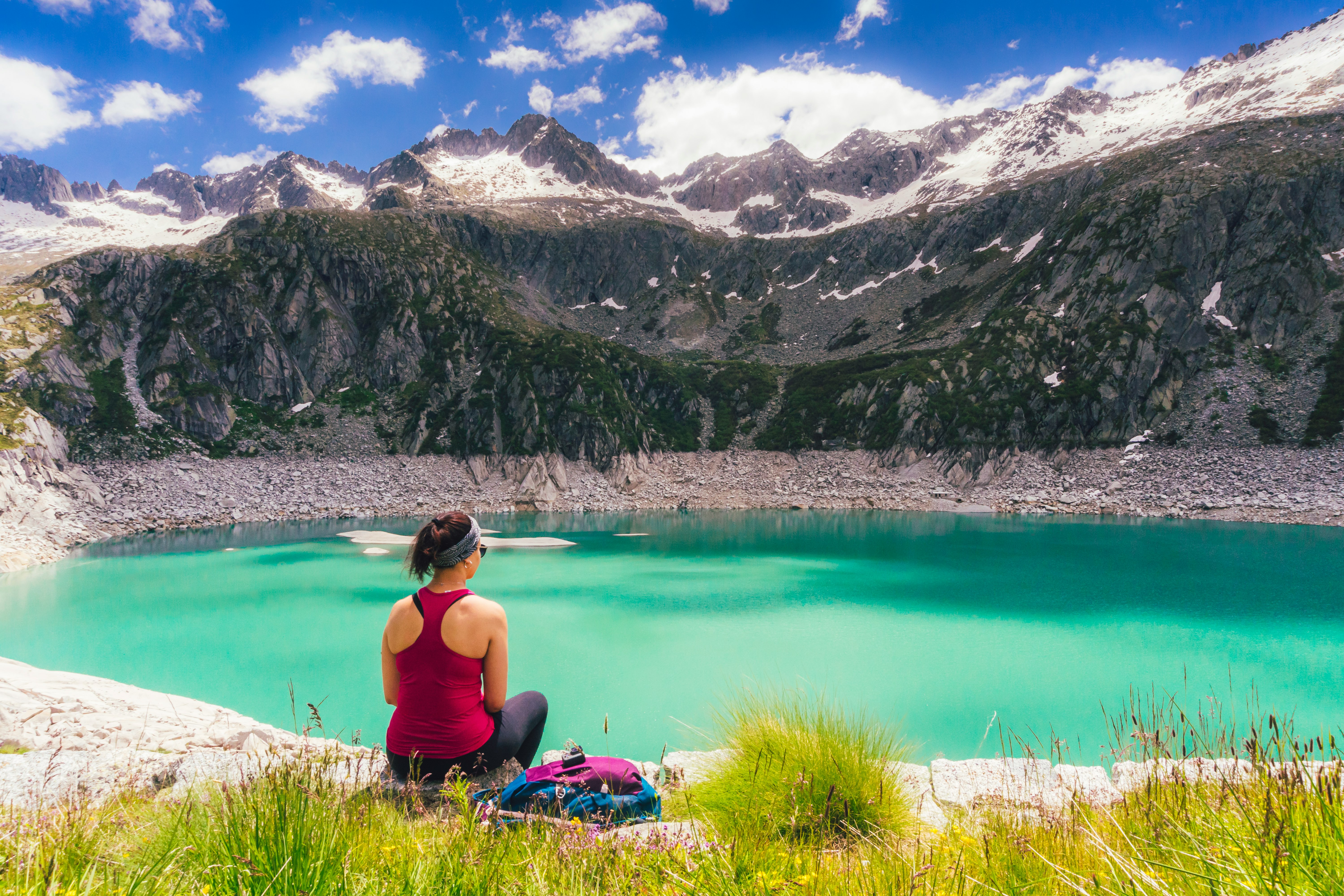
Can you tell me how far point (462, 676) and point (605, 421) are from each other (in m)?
74.7

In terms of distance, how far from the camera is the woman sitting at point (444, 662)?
458cm

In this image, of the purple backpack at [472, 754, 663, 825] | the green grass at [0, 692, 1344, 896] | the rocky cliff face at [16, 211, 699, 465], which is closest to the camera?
the green grass at [0, 692, 1344, 896]

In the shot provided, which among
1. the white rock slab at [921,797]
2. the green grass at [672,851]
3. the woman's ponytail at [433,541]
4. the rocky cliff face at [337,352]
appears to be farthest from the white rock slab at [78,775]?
the rocky cliff face at [337,352]

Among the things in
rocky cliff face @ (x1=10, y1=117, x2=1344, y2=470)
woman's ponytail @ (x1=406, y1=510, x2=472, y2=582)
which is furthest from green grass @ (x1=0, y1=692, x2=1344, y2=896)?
rocky cliff face @ (x1=10, y1=117, x2=1344, y2=470)

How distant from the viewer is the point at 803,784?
3.73 m

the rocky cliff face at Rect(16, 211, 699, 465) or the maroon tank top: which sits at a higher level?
the rocky cliff face at Rect(16, 211, 699, 465)

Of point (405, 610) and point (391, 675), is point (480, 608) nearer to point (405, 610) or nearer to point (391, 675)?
point (405, 610)

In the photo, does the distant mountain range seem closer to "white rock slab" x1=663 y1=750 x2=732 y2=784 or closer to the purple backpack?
"white rock slab" x1=663 y1=750 x2=732 y2=784

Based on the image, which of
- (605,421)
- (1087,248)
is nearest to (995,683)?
(605,421)

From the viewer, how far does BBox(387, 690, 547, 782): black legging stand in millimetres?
4695

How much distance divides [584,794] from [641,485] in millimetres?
71049

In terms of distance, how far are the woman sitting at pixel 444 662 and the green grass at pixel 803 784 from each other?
1850 mm

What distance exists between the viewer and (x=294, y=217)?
96.9 metres

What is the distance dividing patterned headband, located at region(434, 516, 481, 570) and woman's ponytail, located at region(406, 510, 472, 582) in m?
0.02
